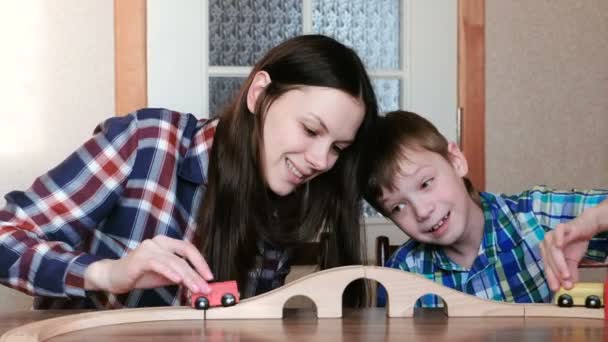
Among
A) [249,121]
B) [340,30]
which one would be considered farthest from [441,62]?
[249,121]

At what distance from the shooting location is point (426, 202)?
1.61m

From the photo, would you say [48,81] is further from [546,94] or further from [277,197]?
[546,94]

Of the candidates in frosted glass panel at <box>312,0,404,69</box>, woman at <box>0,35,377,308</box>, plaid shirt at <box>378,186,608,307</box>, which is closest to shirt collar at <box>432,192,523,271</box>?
plaid shirt at <box>378,186,608,307</box>

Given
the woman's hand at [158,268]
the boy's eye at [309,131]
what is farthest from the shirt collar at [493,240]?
the woman's hand at [158,268]

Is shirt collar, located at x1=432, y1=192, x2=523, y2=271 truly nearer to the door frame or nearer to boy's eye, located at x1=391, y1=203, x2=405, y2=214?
boy's eye, located at x1=391, y1=203, x2=405, y2=214

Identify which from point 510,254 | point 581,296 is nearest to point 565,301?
point 581,296

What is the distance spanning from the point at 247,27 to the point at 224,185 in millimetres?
949

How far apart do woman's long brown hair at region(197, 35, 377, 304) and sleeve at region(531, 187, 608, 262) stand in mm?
385

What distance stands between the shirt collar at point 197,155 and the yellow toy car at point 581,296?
657mm

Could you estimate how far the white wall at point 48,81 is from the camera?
2.28 meters

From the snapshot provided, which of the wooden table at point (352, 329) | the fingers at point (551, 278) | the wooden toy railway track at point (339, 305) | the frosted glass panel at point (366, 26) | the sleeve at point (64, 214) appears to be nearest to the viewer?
the wooden table at point (352, 329)

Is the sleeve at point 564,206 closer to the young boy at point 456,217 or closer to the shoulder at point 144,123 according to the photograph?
A: the young boy at point 456,217

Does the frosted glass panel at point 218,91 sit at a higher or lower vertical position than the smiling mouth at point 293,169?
higher

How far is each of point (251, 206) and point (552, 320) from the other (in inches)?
23.0
